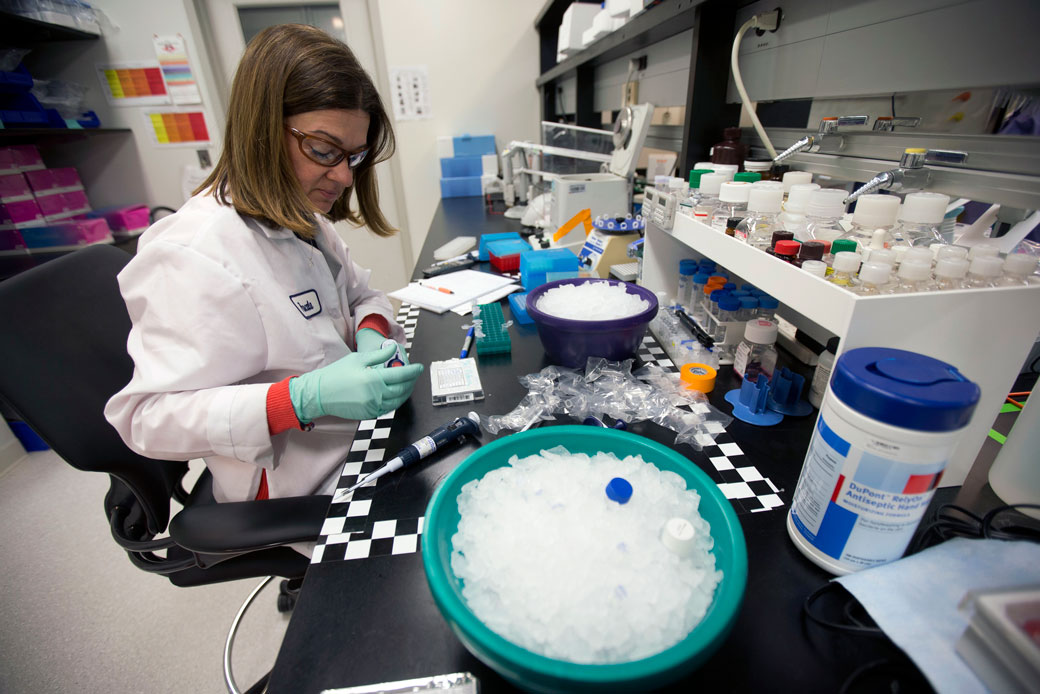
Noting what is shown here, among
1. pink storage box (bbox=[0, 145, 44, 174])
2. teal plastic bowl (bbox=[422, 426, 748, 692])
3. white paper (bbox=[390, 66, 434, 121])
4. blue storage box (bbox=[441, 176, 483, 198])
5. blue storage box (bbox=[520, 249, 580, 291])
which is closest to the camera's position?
teal plastic bowl (bbox=[422, 426, 748, 692])

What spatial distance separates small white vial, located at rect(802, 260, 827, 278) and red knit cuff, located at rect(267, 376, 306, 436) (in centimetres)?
87

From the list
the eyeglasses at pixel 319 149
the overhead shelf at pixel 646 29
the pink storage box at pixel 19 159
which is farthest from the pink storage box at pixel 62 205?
the overhead shelf at pixel 646 29

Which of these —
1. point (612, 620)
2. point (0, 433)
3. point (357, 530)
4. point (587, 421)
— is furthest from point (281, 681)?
point (0, 433)

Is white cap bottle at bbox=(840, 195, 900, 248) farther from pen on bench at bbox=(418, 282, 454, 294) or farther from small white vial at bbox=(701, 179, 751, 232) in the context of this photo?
pen on bench at bbox=(418, 282, 454, 294)

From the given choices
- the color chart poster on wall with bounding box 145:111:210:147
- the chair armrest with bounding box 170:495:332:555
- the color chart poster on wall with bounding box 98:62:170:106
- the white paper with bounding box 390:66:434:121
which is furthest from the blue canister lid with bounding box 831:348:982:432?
the color chart poster on wall with bounding box 98:62:170:106

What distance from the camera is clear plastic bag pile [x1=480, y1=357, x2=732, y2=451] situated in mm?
846

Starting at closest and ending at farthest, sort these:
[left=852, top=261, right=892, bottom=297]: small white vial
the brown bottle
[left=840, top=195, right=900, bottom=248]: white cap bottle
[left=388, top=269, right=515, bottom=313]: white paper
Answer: [left=852, top=261, right=892, bottom=297]: small white vial
[left=840, top=195, right=900, bottom=248]: white cap bottle
the brown bottle
[left=388, top=269, right=515, bottom=313]: white paper

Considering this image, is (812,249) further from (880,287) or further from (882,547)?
(882,547)

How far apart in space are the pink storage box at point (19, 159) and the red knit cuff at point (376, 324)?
2.58 m

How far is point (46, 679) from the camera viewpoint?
134 centimetres

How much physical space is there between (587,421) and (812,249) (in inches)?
18.1

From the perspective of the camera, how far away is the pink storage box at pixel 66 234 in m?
2.46

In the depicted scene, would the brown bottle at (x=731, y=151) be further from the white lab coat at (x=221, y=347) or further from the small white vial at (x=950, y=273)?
the white lab coat at (x=221, y=347)

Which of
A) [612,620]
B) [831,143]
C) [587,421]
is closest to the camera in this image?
[612,620]
